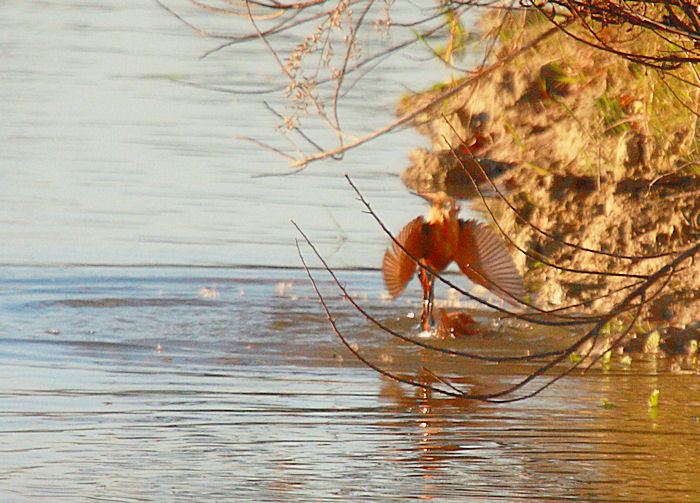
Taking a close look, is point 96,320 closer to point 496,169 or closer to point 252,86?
point 496,169

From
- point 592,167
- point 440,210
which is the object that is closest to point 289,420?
point 440,210

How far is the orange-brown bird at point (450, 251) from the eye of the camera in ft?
19.1

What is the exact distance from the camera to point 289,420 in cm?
431

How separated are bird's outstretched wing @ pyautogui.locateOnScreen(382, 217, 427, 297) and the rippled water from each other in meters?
0.26

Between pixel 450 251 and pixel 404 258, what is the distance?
208mm

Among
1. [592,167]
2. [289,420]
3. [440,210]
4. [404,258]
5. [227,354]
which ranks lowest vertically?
[289,420]

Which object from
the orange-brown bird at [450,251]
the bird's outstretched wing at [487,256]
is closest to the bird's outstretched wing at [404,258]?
the orange-brown bird at [450,251]

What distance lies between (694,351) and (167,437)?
2.47 metres

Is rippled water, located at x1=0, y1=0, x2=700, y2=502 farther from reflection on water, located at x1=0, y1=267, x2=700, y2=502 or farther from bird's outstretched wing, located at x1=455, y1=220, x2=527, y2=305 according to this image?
bird's outstretched wing, located at x1=455, y1=220, x2=527, y2=305

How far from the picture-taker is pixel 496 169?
742cm

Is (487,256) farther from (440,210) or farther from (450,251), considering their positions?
(440,210)

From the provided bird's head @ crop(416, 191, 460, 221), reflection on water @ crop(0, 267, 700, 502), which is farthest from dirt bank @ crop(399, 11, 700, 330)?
reflection on water @ crop(0, 267, 700, 502)

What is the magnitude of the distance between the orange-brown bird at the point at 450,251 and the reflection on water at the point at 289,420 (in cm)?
30

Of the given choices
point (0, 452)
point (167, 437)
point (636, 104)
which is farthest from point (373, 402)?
point (636, 104)
